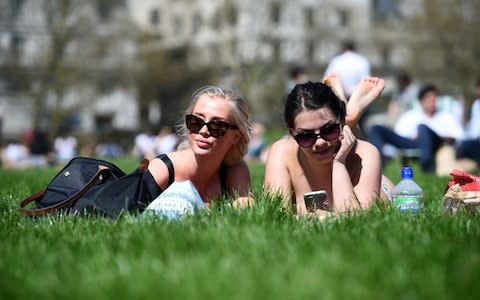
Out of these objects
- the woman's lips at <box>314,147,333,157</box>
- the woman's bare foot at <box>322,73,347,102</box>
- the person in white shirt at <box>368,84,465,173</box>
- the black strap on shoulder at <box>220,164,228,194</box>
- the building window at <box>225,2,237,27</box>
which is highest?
the building window at <box>225,2,237,27</box>

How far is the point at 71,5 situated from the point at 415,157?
39402mm

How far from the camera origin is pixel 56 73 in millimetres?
50094

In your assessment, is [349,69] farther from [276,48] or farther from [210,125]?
[276,48]

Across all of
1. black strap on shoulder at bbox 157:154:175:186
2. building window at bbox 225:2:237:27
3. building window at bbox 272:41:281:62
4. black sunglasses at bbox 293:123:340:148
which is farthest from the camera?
building window at bbox 272:41:281:62

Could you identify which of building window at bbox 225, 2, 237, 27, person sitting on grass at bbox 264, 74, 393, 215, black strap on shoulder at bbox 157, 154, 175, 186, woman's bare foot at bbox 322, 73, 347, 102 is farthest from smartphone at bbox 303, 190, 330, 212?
building window at bbox 225, 2, 237, 27

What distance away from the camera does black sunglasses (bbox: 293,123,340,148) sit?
570 centimetres

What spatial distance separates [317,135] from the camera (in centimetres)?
571

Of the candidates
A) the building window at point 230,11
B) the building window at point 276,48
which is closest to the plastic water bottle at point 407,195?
the building window at point 230,11

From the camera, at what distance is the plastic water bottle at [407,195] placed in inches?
231

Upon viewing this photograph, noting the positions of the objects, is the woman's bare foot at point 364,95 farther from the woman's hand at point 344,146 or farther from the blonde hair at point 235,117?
the blonde hair at point 235,117

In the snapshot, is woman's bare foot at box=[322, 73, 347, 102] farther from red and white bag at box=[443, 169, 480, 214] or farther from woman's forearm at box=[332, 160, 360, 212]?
red and white bag at box=[443, 169, 480, 214]

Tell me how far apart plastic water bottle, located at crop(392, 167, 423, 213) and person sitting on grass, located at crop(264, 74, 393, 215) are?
0.42 ft

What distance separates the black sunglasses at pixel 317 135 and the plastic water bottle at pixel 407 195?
2.18 ft

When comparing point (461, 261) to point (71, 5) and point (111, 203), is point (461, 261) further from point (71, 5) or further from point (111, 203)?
point (71, 5)
